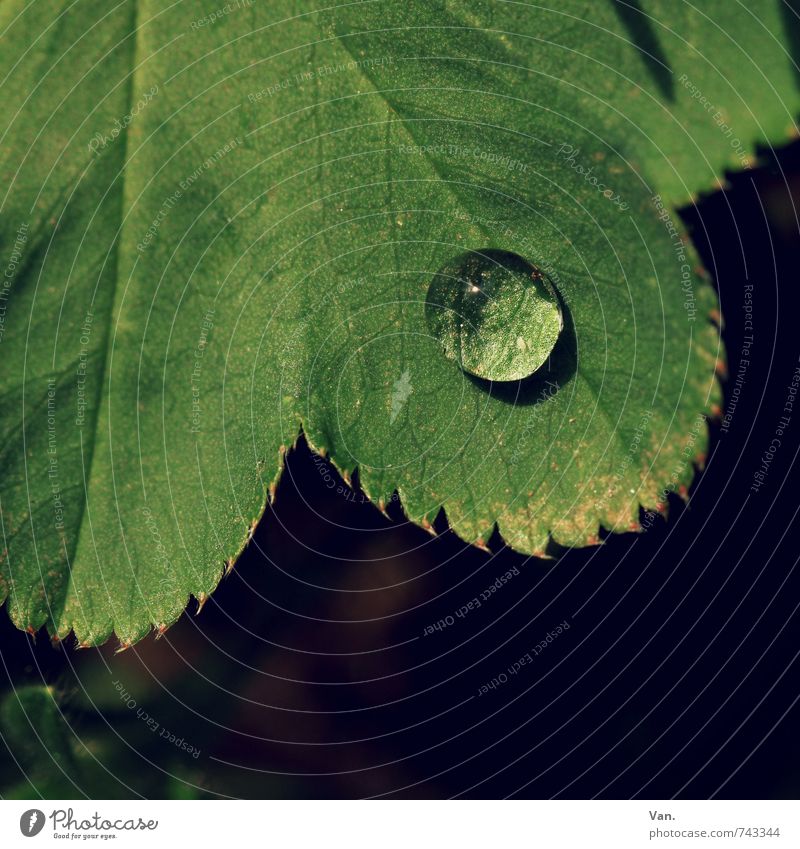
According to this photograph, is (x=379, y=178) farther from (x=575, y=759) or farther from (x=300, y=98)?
(x=575, y=759)

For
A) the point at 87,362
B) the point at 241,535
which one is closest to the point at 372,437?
the point at 241,535

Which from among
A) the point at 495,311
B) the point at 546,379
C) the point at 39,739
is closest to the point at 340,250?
the point at 495,311
